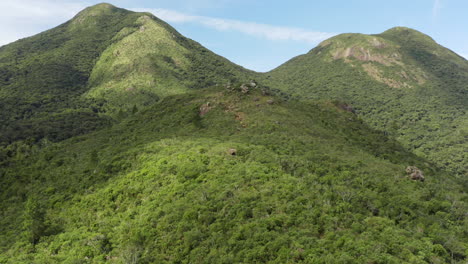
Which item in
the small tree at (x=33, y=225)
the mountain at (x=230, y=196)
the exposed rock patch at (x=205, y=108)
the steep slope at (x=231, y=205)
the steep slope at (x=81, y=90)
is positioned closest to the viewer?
the steep slope at (x=231, y=205)

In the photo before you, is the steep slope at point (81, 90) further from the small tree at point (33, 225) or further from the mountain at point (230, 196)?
the small tree at point (33, 225)

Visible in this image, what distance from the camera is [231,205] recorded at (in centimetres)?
3183

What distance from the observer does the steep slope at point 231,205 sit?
84.7 ft

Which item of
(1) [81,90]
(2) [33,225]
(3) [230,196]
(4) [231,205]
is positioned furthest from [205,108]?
(1) [81,90]

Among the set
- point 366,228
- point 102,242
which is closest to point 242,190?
point 366,228

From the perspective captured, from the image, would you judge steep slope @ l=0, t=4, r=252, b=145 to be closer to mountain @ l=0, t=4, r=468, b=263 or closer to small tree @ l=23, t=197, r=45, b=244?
mountain @ l=0, t=4, r=468, b=263

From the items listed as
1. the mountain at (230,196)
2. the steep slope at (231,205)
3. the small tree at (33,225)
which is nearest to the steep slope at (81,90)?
the mountain at (230,196)

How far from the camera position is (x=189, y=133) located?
59156mm

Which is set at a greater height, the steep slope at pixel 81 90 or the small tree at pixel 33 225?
the steep slope at pixel 81 90

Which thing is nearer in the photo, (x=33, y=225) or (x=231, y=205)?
(x=231, y=205)

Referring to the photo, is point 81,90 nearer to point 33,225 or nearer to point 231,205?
point 33,225

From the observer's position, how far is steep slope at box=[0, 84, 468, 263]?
84.7 feet

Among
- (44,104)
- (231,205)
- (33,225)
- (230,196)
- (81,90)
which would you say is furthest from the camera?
(81,90)

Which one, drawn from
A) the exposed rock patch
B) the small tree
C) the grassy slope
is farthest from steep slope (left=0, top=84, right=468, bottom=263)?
the grassy slope
